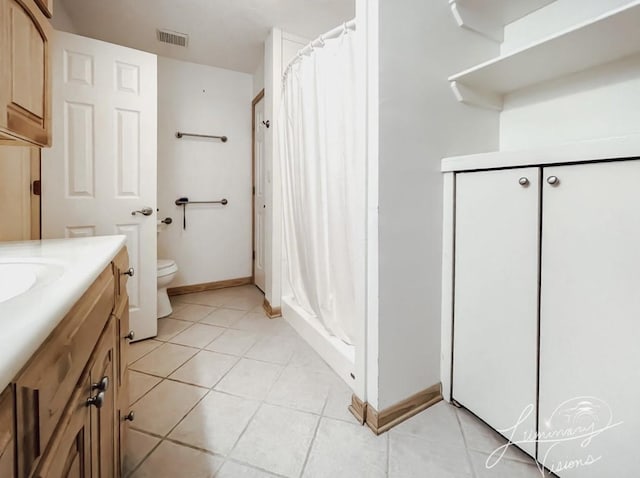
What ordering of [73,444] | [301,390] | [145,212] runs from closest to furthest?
[73,444], [301,390], [145,212]

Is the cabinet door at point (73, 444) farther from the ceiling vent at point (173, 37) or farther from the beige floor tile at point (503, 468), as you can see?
the ceiling vent at point (173, 37)

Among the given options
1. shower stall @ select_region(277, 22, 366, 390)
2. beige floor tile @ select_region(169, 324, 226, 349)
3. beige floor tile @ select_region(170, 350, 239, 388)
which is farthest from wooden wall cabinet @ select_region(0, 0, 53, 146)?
beige floor tile @ select_region(169, 324, 226, 349)

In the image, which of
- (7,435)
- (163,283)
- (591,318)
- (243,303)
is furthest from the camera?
(243,303)

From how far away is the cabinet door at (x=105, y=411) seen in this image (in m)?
0.63

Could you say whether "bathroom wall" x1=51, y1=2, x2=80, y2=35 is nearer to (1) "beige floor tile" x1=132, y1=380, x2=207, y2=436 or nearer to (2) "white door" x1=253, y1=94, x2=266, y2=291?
(2) "white door" x1=253, y1=94, x2=266, y2=291

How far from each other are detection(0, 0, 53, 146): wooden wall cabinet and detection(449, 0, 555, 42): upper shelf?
155 centimetres

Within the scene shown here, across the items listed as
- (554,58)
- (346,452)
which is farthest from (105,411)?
(554,58)

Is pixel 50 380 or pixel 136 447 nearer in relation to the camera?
pixel 50 380

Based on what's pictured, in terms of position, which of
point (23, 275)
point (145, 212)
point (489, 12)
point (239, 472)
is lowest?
point (239, 472)

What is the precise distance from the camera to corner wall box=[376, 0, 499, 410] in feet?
3.79

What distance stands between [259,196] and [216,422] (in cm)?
210

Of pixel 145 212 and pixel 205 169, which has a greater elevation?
pixel 205 169

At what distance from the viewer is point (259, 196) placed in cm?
296

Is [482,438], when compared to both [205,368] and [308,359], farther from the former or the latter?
[205,368]
